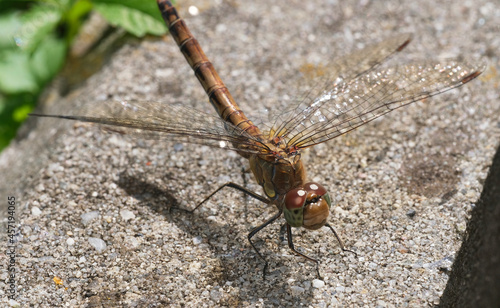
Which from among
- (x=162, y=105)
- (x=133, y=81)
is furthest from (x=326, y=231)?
(x=133, y=81)

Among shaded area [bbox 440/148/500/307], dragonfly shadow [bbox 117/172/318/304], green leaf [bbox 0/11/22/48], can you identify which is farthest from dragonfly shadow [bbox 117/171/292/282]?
green leaf [bbox 0/11/22/48]

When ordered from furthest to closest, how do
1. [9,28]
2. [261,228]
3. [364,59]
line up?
1. [9,28]
2. [364,59]
3. [261,228]

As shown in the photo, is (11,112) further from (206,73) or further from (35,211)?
(206,73)

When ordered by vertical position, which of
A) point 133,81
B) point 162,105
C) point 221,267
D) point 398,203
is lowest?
point 398,203

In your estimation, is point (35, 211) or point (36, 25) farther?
point (36, 25)

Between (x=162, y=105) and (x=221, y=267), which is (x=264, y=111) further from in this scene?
(x=221, y=267)

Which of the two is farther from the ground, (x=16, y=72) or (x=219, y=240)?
(x=16, y=72)

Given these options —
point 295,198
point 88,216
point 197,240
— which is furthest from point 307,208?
point 88,216
